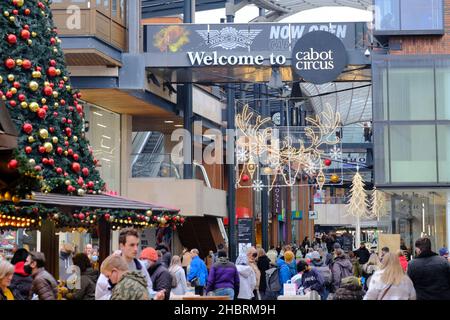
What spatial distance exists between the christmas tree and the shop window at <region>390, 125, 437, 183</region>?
1490cm

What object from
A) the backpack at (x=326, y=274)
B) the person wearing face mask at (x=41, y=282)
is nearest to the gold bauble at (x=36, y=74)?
the person wearing face mask at (x=41, y=282)

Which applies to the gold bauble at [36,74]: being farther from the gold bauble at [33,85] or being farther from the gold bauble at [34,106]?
the gold bauble at [34,106]

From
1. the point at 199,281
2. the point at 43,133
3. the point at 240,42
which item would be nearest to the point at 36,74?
the point at 43,133

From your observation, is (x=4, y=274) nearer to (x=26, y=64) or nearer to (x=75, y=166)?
(x=26, y=64)

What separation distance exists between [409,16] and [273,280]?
1248 centimetres

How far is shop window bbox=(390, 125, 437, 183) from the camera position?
31406mm

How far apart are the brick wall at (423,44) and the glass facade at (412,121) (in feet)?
1.16

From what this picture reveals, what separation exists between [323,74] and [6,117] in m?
21.3

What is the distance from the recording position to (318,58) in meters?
31.5

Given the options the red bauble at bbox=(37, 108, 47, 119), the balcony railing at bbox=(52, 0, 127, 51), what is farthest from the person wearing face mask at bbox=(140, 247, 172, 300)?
the balcony railing at bbox=(52, 0, 127, 51)

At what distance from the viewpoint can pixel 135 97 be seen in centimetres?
3325

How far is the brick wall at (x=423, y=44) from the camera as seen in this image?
3212 centimetres

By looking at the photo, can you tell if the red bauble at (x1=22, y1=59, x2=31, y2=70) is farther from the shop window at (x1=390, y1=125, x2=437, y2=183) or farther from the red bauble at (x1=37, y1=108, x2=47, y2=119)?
the shop window at (x1=390, y1=125, x2=437, y2=183)
